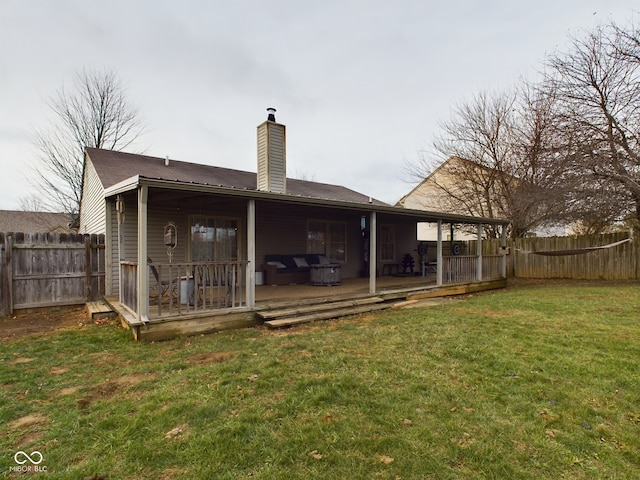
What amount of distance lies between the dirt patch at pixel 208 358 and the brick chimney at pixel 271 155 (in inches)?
197

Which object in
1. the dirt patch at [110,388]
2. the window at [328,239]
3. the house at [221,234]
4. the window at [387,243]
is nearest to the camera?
the dirt patch at [110,388]

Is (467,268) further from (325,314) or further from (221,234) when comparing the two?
(221,234)

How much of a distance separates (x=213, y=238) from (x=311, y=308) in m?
3.42

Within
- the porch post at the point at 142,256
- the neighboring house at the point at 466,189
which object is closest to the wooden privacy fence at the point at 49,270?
the porch post at the point at 142,256

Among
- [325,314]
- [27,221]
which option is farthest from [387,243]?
[27,221]

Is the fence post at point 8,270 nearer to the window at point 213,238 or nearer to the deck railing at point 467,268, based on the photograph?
the window at point 213,238

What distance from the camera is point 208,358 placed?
4070 mm

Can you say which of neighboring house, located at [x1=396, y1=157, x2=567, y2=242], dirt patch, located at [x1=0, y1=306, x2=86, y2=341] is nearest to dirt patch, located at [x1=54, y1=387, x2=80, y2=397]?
dirt patch, located at [x1=0, y1=306, x2=86, y2=341]

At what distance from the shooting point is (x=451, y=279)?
30.8ft

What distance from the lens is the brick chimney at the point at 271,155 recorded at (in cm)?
Answer: 852

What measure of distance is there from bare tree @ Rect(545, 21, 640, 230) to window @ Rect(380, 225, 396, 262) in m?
5.59

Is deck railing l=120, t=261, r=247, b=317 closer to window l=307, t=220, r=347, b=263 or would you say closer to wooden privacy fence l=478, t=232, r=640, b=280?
window l=307, t=220, r=347, b=263

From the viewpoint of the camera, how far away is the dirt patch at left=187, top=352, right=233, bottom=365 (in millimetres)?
3952

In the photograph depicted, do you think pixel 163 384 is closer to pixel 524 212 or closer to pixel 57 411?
pixel 57 411
